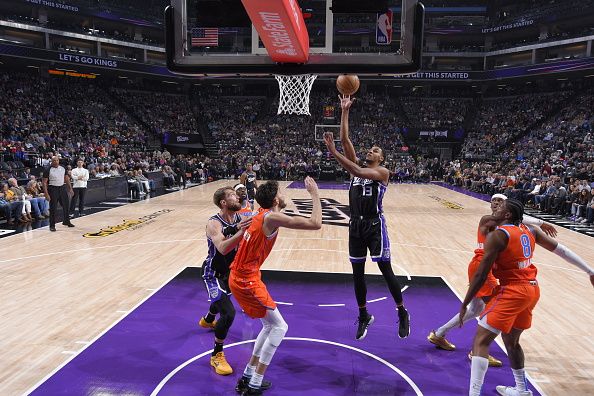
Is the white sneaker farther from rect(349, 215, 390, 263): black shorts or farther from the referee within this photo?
the referee

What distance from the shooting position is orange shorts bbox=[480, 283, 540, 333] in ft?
10.8

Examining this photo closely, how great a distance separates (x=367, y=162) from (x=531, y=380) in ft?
8.07

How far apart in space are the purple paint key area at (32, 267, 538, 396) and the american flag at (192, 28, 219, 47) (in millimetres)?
3529

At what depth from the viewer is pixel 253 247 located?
11.8 ft

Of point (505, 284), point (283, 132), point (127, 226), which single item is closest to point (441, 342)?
point (505, 284)

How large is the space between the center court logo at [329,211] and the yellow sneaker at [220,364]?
26.7ft

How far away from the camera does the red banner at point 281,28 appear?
554 centimetres

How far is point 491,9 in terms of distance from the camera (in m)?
36.8

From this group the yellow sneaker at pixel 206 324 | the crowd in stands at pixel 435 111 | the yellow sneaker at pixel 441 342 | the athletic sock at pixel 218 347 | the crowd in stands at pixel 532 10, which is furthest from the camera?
the crowd in stands at pixel 435 111

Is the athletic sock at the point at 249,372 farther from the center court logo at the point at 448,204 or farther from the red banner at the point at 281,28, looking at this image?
the center court logo at the point at 448,204

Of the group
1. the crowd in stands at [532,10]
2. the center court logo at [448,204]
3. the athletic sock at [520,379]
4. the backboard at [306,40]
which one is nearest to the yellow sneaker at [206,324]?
the athletic sock at [520,379]

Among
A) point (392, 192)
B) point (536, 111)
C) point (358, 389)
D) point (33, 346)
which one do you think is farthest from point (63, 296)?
point (536, 111)

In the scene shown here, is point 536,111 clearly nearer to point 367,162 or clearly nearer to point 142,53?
point 142,53

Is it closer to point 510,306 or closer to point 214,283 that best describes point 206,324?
point 214,283
